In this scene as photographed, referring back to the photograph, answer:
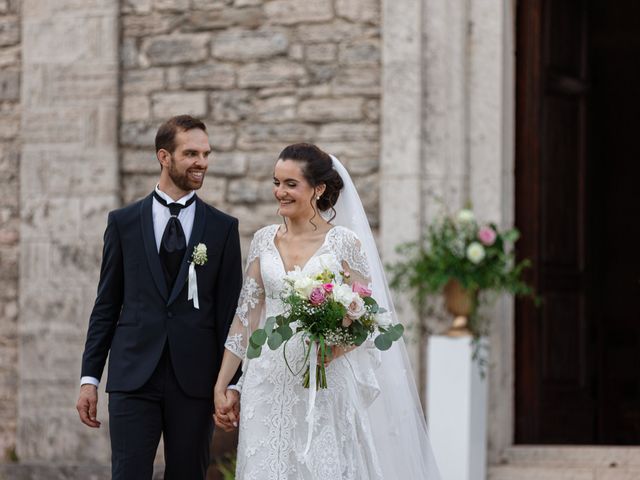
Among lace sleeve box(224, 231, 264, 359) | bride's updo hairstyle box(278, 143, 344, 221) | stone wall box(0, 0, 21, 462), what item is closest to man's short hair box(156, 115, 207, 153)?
bride's updo hairstyle box(278, 143, 344, 221)

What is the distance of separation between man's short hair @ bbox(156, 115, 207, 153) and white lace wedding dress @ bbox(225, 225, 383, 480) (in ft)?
1.81

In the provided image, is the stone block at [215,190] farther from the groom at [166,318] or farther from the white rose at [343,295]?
the white rose at [343,295]

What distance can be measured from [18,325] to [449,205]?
296cm

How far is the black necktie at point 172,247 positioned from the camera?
4.91m

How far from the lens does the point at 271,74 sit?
8.19 m

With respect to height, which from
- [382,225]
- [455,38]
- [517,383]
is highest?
[455,38]

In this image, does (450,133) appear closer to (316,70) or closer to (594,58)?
(316,70)

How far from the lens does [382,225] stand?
7.90 meters

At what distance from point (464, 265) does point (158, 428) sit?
128 inches

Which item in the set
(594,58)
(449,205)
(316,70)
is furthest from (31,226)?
(594,58)

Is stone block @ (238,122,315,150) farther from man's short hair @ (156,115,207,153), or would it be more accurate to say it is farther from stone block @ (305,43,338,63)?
man's short hair @ (156,115,207,153)

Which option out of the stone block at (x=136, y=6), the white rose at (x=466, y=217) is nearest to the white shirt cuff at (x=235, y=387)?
the white rose at (x=466, y=217)

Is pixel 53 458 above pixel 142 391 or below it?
below

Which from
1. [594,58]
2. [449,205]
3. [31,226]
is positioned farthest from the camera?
[594,58]
